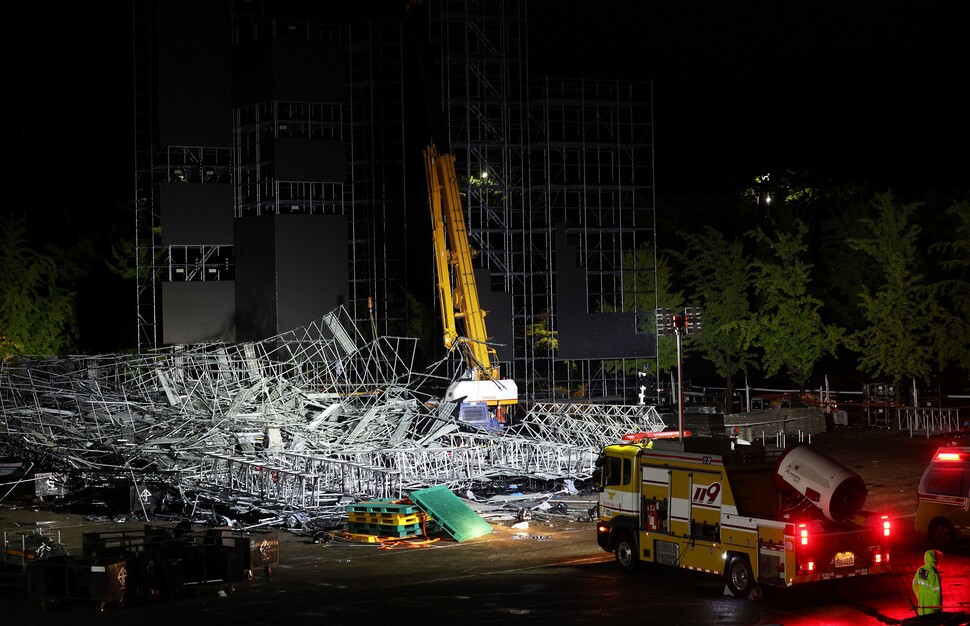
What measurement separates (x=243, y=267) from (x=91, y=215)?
120 ft

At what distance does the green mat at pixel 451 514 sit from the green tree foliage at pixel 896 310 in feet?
78.0

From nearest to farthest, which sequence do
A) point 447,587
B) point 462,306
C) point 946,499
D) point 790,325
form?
point 447,587
point 946,499
point 462,306
point 790,325

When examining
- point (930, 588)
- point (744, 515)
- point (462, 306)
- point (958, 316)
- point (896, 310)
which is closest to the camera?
point (930, 588)

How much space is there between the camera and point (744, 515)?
63.7ft

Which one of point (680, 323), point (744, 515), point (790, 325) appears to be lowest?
point (744, 515)

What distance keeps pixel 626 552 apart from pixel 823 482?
15.5ft

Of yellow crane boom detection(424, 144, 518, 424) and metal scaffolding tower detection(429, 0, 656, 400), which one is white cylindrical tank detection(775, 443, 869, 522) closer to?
yellow crane boom detection(424, 144, 518, 424)

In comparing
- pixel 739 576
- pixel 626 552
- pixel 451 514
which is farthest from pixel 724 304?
pixel 739 576

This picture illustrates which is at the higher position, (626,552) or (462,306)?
(462,306)

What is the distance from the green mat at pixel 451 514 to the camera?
26.7 metres

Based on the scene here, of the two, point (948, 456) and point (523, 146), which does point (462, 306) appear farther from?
point (948, 456)

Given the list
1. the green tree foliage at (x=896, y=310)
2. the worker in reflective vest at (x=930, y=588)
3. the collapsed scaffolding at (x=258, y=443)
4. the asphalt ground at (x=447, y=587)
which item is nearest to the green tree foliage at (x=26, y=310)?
the collapsed scaffolding at (x=258, y=443)

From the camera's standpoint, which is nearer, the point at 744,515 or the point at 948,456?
the point at 744,515

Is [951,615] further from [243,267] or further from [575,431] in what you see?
[243,267]
